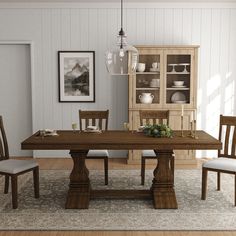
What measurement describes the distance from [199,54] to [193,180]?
7.55 ft

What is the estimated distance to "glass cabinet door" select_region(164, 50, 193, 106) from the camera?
600 centimetres

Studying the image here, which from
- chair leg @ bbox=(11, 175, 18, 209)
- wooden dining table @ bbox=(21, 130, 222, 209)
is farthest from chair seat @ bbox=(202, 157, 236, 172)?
chair leg @ bbox=(11, 175, 18, 209)

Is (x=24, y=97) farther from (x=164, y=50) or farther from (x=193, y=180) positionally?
(x=193, y=180)

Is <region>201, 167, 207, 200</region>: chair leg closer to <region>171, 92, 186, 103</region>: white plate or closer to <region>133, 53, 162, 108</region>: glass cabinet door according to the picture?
<region>133, 53, 162, 108</region>: glass cabinet door

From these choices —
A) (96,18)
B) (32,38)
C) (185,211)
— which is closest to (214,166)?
(185,211)

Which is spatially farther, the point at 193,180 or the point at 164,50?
the point at 164,50

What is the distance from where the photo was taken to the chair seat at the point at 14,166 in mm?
3963

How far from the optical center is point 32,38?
6320 millimetres

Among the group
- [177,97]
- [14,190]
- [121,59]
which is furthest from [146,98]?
[14,190]

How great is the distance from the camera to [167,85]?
241 inches

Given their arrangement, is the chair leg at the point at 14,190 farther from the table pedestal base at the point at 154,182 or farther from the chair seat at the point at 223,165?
the chair seat at the point at 223,165

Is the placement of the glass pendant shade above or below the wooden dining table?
above

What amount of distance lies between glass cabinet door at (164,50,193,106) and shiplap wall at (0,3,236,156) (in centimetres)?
40

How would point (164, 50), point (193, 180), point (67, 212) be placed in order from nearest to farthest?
point (67, 212) → point (193, 180) → point (164, 50)
